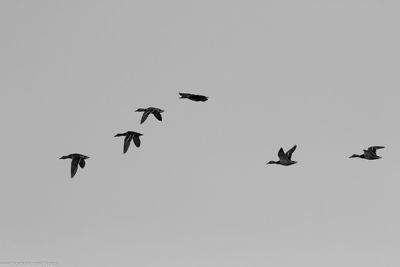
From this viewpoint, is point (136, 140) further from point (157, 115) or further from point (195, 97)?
point (195, 97)

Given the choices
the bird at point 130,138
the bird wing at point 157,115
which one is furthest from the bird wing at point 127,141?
the bird wing at point 157,115

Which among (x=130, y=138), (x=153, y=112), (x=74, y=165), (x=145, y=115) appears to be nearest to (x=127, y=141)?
(x=130, y=138)

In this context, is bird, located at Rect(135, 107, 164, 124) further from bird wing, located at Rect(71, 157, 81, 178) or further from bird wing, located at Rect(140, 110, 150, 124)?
bird wing, located at Rect(71, 157, 81, 178)

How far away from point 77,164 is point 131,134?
5204 mm

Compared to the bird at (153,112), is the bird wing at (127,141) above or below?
Answer: below

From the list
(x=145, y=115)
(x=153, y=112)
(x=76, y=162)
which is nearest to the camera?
(x=76, y=162)

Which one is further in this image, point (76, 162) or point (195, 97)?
point (76, 162)

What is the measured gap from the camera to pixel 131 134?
81750 mm

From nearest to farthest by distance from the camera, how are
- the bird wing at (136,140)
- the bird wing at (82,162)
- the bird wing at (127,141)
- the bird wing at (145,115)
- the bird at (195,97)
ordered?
the bird at (195,97), the bird wing at (82,162), the bird wing at (145,115), the bird wing at (136,140), the bird wing at (127,141)

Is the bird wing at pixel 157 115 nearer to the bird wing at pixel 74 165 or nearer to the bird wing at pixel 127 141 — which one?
the bird wing at pixel 127 141

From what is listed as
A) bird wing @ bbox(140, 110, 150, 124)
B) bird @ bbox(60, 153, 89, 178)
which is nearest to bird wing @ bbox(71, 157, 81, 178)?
bird @ bbox(60, 153, 89, 178)

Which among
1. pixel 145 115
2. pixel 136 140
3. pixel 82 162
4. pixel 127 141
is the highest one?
pixel 145 115

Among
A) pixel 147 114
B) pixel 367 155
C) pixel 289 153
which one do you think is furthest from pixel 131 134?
pixel 367 155

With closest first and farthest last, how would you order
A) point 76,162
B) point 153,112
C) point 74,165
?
point 74,165 → point 76,162 → point 153,112
